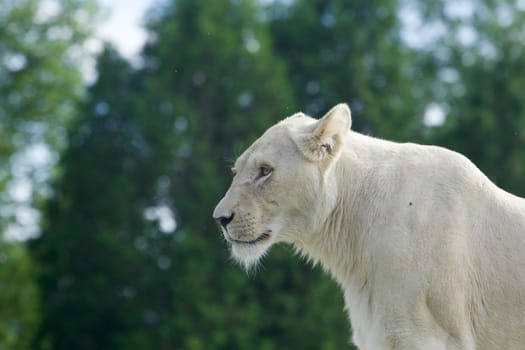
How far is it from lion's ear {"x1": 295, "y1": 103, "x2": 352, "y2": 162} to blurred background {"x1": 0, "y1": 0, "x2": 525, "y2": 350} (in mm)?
19412

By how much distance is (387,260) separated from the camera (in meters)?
7.96

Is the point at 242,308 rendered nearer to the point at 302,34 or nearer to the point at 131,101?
the point at 131,101

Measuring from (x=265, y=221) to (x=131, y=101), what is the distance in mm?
24221

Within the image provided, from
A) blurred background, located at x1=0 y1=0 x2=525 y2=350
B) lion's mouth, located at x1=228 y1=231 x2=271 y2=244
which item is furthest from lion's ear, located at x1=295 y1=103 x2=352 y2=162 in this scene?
blurred background, located at x1=0 y1=0 x2=525 y2=350

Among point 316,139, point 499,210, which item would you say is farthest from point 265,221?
point 499,210

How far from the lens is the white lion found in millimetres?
7832

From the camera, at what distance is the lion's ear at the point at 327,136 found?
8.30 m

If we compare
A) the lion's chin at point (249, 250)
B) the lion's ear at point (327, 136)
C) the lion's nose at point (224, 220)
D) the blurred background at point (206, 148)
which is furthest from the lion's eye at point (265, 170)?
the blurred background at point (206, 148)

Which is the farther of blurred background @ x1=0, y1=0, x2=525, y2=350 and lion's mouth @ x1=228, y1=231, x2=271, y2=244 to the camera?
blurred background @ x1=0, y1=0, x2=525, y2=350

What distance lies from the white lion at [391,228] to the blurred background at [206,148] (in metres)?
19.2

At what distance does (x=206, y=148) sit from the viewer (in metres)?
30.4

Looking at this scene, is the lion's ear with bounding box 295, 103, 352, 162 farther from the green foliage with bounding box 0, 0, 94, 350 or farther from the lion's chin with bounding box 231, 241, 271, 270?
the green foliage with bounding box 0, 0, 94, 350

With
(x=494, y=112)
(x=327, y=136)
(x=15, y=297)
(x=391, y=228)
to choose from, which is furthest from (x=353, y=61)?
(x=391, y=228)

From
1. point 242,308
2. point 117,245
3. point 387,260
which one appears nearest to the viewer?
point 387,260
